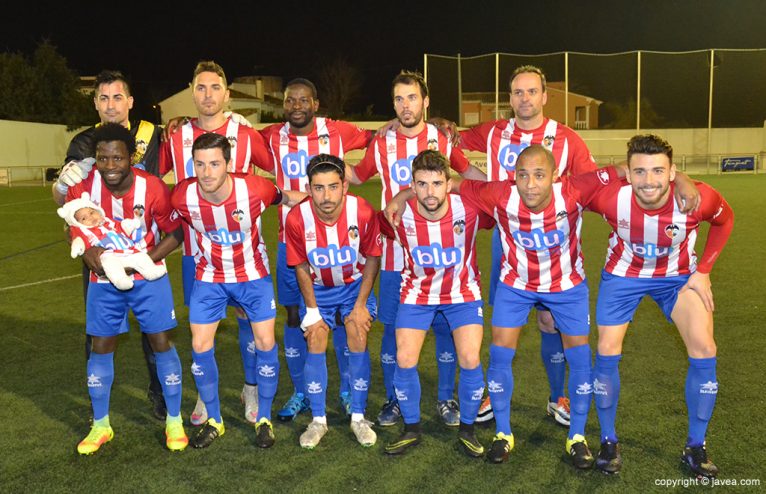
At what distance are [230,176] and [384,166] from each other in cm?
98

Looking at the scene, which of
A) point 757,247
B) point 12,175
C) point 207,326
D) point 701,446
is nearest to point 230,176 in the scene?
point 207,326

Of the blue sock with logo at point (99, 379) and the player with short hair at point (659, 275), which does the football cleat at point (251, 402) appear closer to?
the blue sock with logo at point (99, 379)

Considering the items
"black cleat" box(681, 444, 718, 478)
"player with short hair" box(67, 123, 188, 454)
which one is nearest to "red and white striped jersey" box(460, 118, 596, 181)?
"black cleat" box(681, 444, 718, 478)

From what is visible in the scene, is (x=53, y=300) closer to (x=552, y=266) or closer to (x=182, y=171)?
(x=182, y=171)

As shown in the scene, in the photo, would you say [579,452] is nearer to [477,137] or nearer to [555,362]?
[555,362]

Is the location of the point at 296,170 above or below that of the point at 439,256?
above

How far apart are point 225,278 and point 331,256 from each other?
0.61 metres

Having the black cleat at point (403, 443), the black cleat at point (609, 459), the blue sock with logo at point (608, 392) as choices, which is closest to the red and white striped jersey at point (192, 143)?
the black cleat at point (403, 443)

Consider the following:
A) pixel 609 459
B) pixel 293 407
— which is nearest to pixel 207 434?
pixel 293 407

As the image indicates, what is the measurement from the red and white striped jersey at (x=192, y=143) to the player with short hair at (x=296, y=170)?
0.11 meters

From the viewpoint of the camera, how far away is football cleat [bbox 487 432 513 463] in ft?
11.7

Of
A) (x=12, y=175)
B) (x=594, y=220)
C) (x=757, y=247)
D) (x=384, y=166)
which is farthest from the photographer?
(x=12, y=175)

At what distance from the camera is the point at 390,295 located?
4.32 metres

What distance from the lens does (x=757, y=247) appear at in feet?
30.4
